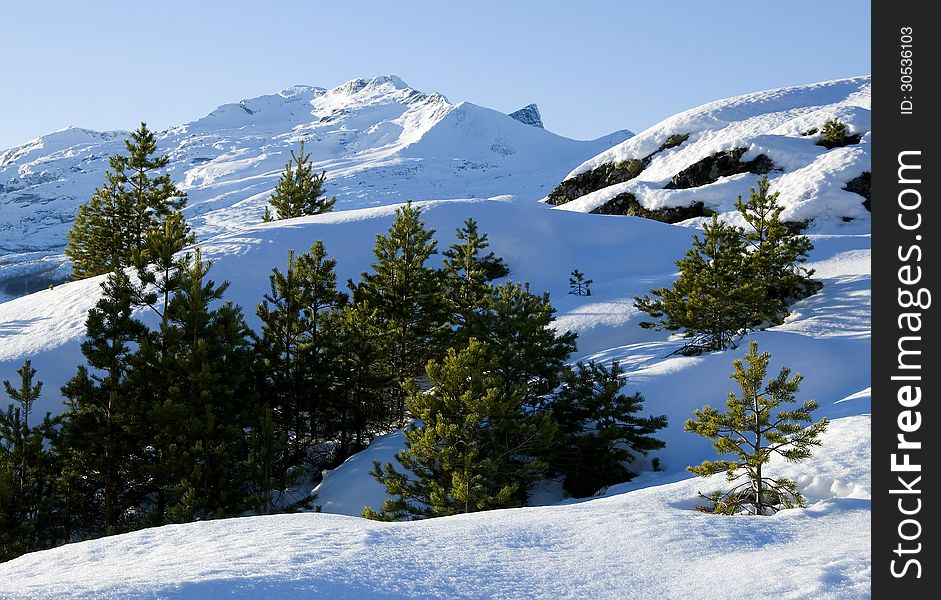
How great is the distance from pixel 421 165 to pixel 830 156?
523ft

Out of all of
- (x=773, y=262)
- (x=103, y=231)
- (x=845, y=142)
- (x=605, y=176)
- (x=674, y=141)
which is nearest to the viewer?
(x=773, y=262)

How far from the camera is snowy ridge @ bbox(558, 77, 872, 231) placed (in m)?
41.0

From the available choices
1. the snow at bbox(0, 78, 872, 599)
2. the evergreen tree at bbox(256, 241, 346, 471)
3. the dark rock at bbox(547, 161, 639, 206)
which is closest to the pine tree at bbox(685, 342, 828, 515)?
the snow at bbox(0, 78, 872, 599)

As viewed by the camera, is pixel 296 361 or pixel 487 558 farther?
pixel 296 361

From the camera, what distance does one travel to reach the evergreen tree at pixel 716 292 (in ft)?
69.2

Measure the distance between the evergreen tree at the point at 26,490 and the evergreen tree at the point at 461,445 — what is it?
788cm

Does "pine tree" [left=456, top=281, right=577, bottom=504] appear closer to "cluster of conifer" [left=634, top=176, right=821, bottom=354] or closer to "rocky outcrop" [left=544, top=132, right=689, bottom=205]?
"cluster of conifer" [left=634, top=176, right=821, bottom=354]

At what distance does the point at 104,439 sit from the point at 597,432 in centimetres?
1329

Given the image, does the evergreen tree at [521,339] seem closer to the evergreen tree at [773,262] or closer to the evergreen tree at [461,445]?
the evergreen tree at [461,445]

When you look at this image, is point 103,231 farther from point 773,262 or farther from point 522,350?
point 773,262

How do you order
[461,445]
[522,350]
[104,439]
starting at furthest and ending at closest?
[522,350], [104,439], [461,445]

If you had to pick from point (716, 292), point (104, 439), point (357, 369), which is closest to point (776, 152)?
point (716, 292)

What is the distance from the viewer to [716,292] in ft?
69.9
